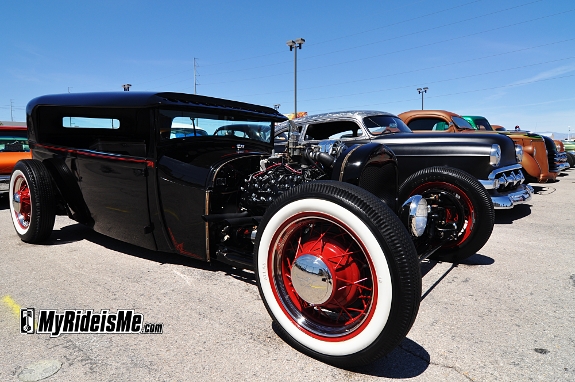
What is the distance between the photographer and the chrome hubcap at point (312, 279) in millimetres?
1833

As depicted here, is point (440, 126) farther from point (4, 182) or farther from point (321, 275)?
point (4, 182)

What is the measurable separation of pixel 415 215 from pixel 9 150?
257 inches

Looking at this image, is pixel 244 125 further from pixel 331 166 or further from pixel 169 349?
pixel 169 349

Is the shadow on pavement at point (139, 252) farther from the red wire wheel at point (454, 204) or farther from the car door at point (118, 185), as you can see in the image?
the red wire wheel at point (454, 204)

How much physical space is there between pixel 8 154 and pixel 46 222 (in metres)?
3.21

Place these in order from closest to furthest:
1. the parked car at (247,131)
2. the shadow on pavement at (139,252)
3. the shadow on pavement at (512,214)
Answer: the shadow on pavement at (139,252)
the parked car at (247,131)
the shadow on pavement at (512,214)

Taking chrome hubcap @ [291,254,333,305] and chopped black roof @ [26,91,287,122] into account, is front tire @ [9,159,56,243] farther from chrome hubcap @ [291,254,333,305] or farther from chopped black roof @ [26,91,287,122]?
chrome hubcap @ [291,254,333,305]

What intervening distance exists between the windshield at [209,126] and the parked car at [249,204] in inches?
0.5

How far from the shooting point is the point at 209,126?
3.26 metres

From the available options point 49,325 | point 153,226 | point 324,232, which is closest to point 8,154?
point 153,226

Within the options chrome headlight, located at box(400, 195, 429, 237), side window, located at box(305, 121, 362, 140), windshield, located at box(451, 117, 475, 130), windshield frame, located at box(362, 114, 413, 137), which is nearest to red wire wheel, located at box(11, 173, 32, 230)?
chrome headlight, located at box(400, 195, 429, 237)

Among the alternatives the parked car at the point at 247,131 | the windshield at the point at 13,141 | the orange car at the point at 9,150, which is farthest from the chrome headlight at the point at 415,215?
the windshield at the point at 13,141

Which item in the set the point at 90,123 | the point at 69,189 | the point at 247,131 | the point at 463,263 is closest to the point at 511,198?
the point at 463,263

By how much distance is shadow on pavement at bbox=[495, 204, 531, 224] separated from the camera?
5.25 metres
